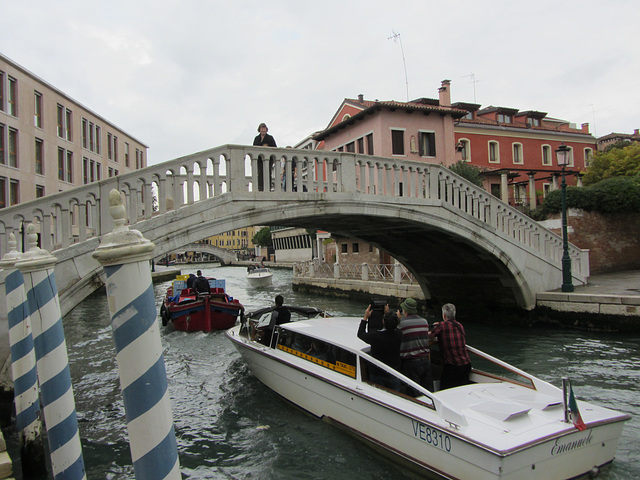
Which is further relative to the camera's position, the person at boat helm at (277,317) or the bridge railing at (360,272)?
the bridge railing at (360,272)

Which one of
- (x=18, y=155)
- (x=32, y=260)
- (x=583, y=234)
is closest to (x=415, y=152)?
(x=583, y=234)

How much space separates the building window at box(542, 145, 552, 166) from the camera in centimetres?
2438

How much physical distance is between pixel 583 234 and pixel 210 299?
34.8 ft

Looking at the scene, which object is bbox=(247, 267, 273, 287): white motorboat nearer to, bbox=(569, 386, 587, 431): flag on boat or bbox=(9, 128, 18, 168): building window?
bbox=(9, 128, 18, 168): building window

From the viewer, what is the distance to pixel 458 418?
3.74 metres

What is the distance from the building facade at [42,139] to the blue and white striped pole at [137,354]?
19.3m

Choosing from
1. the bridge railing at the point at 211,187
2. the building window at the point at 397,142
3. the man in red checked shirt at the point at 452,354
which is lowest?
the man in red checked shirt at the point at 452,354

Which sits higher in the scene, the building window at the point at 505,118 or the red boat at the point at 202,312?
the building window at the point at 505,118

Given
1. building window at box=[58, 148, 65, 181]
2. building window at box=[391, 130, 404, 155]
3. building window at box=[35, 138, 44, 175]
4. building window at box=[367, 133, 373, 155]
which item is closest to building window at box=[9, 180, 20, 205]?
building window at box=[35, 138, 44, 175]

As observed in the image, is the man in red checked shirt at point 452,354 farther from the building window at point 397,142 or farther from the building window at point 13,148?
the building window at point 13,148

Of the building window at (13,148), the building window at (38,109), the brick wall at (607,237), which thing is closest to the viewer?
the brick wall at (607,237)

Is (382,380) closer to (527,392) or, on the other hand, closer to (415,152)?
(527,392)

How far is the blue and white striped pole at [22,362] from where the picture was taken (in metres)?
3.91

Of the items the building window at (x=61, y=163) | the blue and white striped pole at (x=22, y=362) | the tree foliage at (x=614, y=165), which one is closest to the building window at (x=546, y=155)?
the tree foliage at (x=614, y=165)
